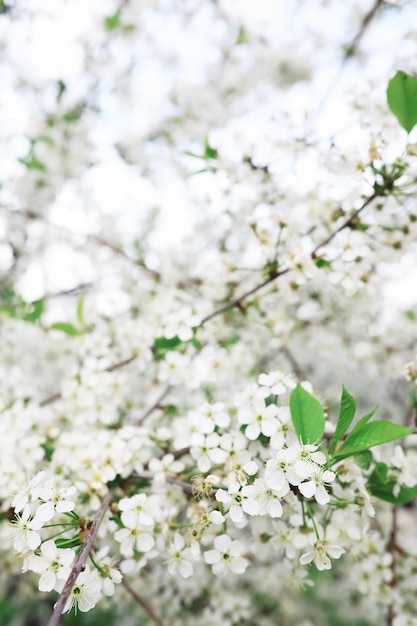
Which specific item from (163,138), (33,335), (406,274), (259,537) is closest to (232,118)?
(163,138)

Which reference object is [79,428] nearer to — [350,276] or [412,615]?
[350,276]

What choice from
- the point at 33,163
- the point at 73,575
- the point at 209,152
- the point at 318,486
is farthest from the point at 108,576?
the point at 33,163

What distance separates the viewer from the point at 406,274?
4531mm

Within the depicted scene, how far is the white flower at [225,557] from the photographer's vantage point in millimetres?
1419

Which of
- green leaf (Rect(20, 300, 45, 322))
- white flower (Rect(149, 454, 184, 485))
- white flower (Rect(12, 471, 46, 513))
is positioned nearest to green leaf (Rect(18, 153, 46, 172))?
green leaf (Rect(20, 300, 45, 322))

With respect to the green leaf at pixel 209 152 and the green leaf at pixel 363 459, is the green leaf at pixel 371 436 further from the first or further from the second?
the green leaf at pixel 209 152

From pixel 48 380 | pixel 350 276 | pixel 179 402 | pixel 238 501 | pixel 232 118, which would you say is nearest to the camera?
pixel 238 501

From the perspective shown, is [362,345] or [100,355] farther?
[362,345]

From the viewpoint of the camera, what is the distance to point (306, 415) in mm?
1368

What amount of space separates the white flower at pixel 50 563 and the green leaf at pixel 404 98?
65.1 inches

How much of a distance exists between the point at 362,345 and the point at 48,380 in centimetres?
237

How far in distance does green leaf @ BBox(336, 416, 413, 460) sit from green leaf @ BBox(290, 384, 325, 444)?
9 cm

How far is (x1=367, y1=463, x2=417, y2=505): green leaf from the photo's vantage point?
1579 mm

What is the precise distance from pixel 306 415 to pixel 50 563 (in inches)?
29.1
